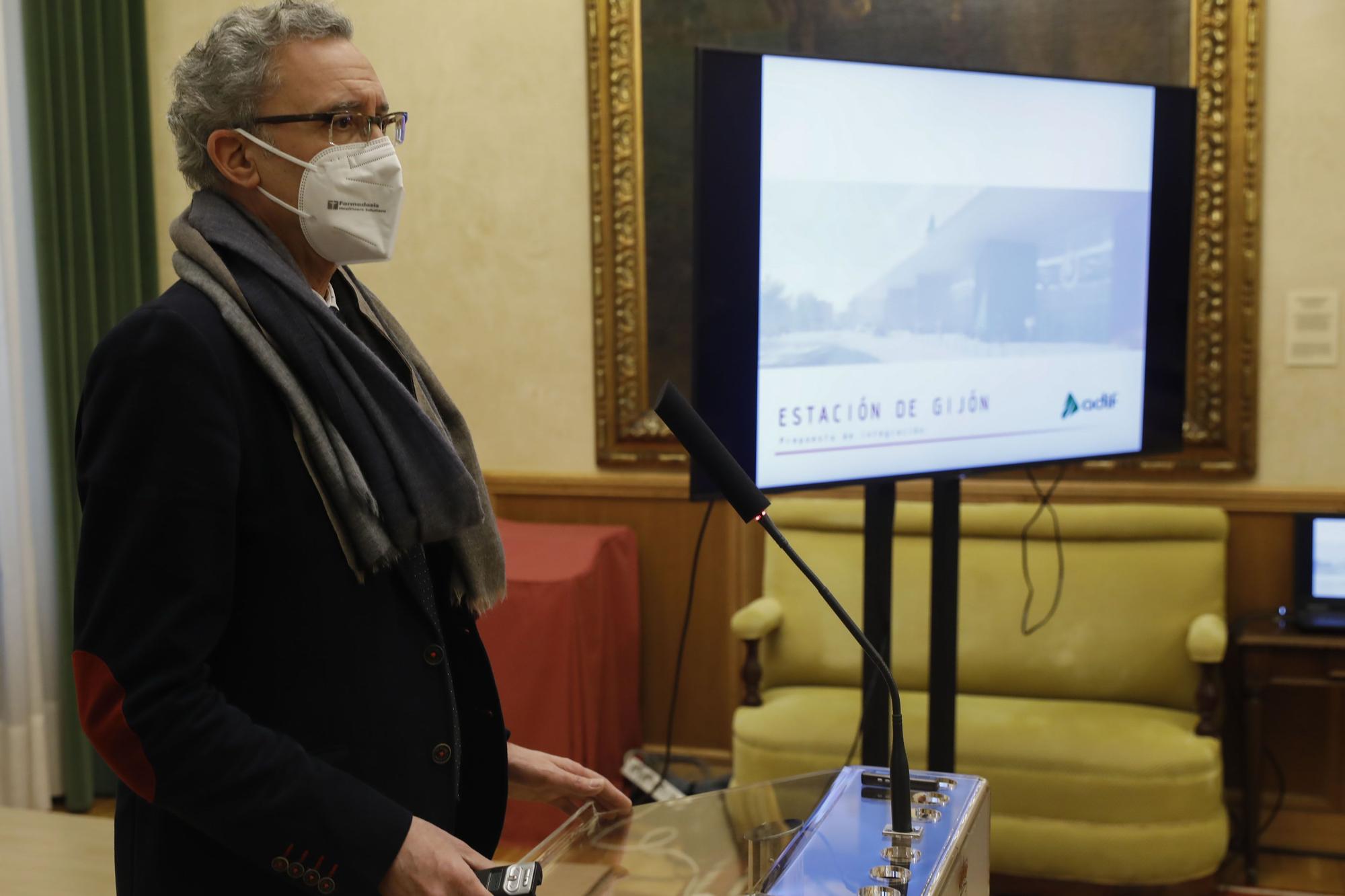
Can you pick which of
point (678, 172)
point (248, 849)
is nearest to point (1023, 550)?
point (678, 172)

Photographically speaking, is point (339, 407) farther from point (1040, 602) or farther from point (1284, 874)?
point (1284, 874)

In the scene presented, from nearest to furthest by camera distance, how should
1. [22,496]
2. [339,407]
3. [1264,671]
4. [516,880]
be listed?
[516,880]
[339,407]
[1264,671]
[22,496]

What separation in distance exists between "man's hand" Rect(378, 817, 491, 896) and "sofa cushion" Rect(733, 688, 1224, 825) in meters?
1.97

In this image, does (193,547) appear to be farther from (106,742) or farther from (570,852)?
(570,852)

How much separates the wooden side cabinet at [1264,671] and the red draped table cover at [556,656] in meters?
1.67

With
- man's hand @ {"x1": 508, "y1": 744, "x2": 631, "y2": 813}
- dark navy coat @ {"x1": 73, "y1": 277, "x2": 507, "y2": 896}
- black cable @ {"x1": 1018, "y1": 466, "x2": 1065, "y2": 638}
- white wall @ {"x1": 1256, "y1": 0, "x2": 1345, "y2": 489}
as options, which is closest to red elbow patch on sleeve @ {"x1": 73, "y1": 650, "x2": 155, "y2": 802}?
dark navy coat @ {"x1": 73, "y1": 277, "x2": 507, "y2": 896}

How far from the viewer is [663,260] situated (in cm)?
377

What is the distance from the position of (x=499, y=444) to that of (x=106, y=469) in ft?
9.86

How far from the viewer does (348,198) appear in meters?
1.27

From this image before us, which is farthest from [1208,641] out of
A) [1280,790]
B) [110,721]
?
[110,721]

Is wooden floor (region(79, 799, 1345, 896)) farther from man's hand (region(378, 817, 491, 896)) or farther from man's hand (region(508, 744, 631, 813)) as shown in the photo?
man's hand (region(378, 817, 491, 896))

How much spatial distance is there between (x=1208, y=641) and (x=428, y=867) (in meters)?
2.45

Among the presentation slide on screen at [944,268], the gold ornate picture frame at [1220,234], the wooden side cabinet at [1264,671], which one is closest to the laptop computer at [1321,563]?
the wooden side cabinet at [1264,671]

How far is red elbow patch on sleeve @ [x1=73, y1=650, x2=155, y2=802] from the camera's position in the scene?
1.00m
